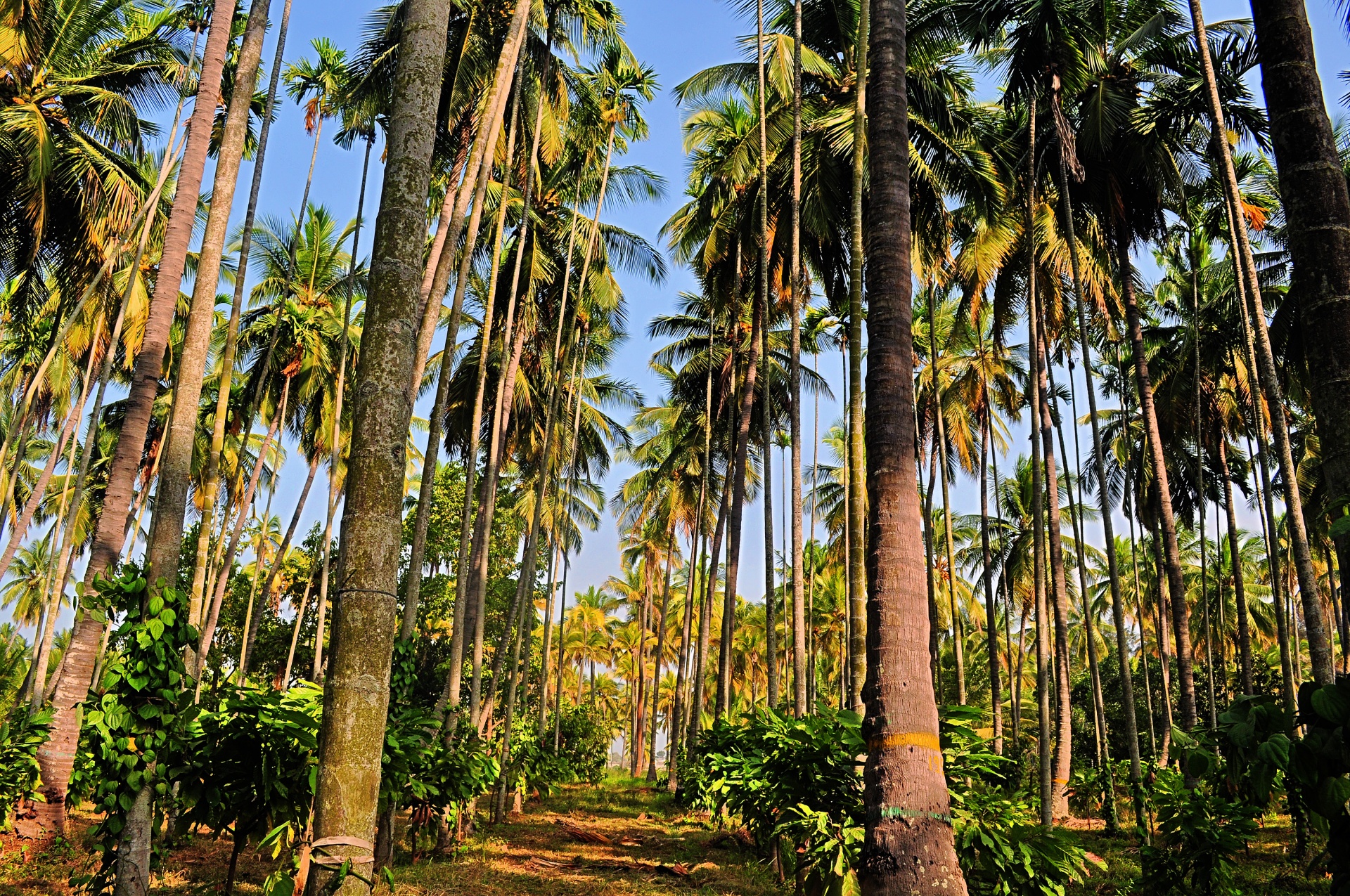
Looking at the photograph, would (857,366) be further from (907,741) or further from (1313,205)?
(1313,205)

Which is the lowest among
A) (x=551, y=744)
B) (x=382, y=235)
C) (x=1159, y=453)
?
(x=551, y=744)

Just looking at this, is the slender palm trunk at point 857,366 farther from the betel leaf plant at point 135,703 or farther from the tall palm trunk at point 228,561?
the tall palm trunk at point 228,561

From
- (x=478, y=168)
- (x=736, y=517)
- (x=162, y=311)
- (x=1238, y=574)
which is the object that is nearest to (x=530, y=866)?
(x=162, y=311)

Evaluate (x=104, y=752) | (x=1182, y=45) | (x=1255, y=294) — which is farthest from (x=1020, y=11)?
(x=104, y=752)

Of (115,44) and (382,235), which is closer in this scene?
(382,235)

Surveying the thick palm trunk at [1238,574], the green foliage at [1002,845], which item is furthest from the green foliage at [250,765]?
the thick palm trunk at [1238,574]

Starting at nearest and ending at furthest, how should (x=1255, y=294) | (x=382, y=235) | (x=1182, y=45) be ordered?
(x=382, y=235) → (x=1255, y=294) → (x=1182, y=45)

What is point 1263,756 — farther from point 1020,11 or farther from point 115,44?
point 115,44

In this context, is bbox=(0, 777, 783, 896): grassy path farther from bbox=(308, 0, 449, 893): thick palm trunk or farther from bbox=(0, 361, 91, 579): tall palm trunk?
bbox=(308, 0, 449, 893): thick palm trunk

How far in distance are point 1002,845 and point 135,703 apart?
224 inches

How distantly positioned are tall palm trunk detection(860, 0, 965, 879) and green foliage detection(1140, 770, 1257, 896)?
13.5 feet

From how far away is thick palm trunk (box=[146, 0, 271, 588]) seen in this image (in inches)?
238

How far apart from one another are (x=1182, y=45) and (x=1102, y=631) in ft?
136

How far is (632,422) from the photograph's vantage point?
34219mm
